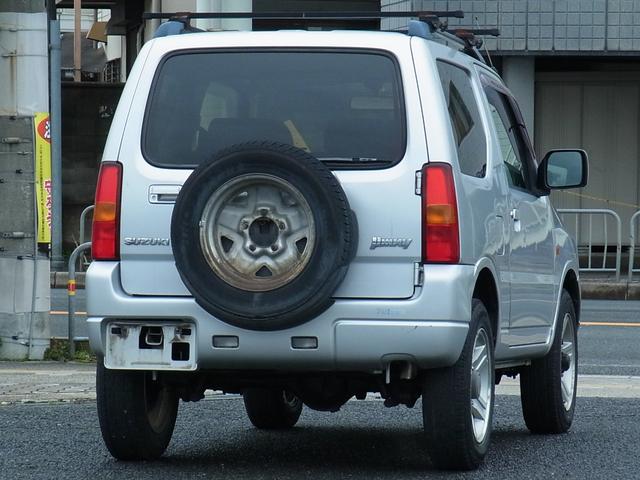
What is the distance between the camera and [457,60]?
6824 mm

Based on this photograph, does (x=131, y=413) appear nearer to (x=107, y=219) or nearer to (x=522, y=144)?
(x=107, y=219)

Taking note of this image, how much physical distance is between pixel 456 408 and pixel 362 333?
51 cm

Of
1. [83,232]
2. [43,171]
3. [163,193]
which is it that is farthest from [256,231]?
[83,232]

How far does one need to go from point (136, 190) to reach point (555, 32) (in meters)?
16.4

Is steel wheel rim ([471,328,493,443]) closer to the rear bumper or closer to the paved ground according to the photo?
the paved ground

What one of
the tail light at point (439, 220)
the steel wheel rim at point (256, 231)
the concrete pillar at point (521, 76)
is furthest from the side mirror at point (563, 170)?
the concrete pillar at point (521, 76)

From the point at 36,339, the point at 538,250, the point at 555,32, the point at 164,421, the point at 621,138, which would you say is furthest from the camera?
the point at 621,138

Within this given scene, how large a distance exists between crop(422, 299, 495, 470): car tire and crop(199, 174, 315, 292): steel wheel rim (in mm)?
773

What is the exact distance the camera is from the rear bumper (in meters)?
6.00

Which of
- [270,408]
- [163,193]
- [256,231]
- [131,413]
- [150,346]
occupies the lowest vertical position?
[270,408]

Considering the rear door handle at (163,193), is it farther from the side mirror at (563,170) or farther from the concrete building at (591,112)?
the concrete building at (591,112)

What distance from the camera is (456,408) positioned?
6152 mm

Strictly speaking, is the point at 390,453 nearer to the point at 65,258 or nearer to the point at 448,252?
the point at 448,252

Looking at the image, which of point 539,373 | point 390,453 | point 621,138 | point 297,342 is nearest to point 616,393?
point 539,373
